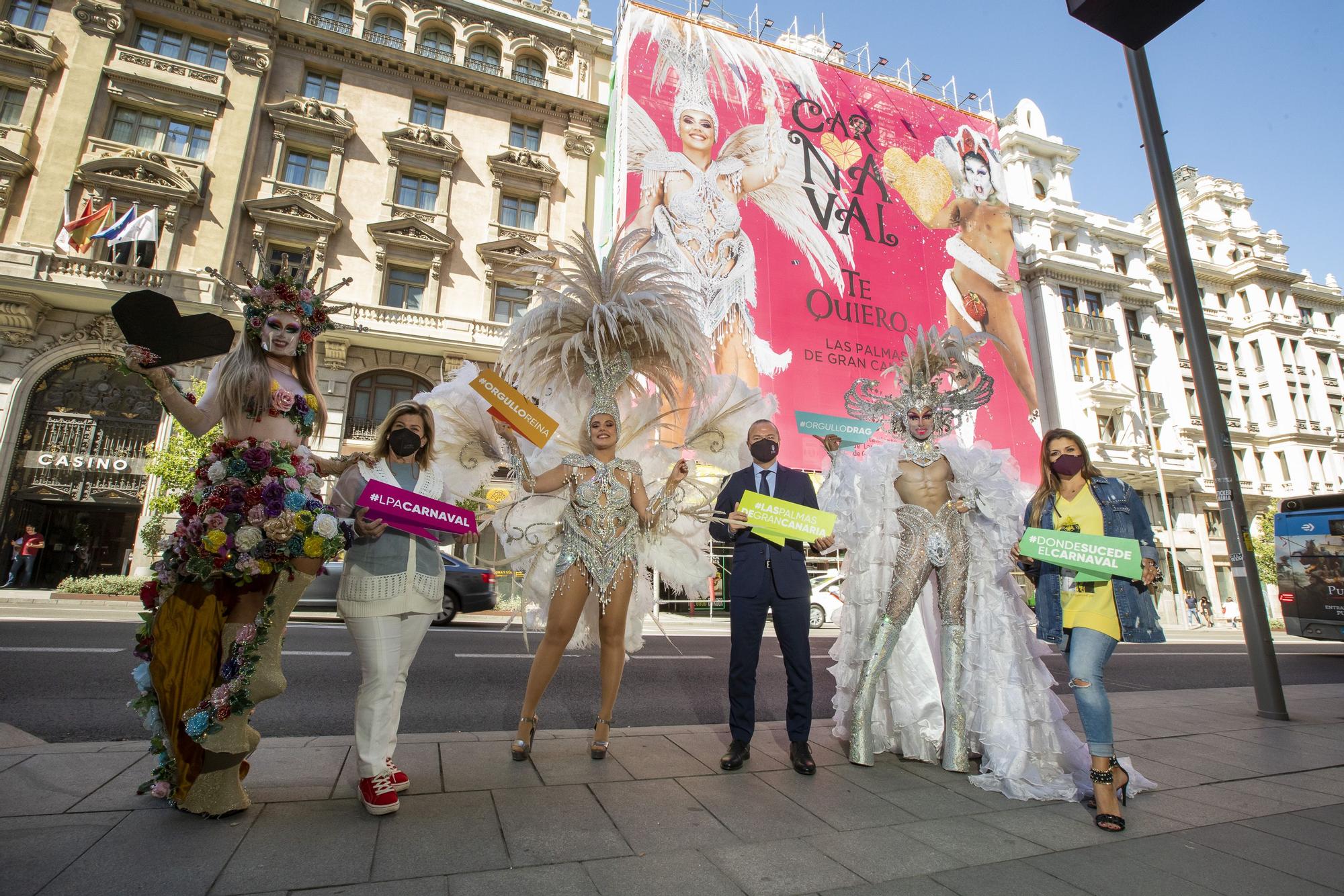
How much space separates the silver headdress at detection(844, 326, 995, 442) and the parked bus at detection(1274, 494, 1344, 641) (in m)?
13.7

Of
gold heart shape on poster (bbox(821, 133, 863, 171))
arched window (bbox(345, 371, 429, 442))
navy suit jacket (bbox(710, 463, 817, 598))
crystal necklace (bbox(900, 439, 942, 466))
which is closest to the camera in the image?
navy suit jacket (bbox(710, 463, 817, 598))

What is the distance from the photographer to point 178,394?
2807 mm

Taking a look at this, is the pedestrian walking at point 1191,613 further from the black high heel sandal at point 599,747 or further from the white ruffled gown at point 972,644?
the black high heel sandal at point 599,747

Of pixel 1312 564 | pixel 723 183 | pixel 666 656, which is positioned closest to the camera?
pixel 666 656

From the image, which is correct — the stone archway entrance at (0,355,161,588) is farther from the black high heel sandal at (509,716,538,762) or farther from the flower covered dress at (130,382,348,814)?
the black high heel sandal at (509,716,538,762)

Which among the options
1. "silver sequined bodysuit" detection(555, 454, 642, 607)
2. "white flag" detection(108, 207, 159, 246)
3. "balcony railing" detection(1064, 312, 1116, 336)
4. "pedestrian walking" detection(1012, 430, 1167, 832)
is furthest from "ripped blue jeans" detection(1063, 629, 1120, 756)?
"balcony railing" detection(1064, 312, 1116, 336)

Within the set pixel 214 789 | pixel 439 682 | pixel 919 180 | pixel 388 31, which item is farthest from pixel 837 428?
pixel 919 180

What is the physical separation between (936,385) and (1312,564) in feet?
48.1

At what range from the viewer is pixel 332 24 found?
23062 mm

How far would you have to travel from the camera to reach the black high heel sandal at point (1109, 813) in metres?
3.18

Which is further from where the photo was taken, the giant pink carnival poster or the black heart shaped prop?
the giant pink carnival poster

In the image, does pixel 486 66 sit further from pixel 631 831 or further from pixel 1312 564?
pixel 1312 564

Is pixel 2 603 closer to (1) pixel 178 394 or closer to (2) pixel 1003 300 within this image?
(1) pixel 178 394

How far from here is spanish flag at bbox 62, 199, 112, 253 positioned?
1786cm
